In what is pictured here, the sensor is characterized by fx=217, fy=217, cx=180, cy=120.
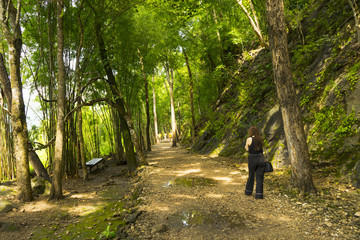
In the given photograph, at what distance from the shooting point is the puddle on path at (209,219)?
135 inches

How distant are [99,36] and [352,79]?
28.7ft

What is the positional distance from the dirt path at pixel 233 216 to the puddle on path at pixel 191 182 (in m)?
0.31

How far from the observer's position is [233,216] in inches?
146

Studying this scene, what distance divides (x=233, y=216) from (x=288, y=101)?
2527 millimetres

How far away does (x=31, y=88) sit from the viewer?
9.62 m

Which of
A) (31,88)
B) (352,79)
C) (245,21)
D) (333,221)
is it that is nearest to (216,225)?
(333,221)

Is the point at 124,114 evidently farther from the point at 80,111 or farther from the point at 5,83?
the point at 5,83

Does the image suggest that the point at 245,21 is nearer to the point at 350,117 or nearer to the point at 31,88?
the point at 350,117

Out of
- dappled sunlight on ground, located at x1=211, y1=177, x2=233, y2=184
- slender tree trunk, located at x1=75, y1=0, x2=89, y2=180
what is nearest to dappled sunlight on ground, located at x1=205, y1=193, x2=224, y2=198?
dappled sunlight on ground, located at x1=211, y1=177, x2=233, y2=184

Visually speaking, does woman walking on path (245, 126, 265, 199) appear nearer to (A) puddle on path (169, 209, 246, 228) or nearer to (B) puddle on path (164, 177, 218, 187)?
(A) puddle on path (169, 209, 246, 228)

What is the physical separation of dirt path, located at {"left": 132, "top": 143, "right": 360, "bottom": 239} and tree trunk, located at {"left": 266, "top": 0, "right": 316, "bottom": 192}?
1.94 ft

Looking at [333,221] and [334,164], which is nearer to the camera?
[333,221]

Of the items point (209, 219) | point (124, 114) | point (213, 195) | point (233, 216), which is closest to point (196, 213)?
point (209, 219)

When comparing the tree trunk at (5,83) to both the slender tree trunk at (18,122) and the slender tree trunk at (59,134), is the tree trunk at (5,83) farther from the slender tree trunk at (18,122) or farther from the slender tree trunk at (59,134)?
the slender tree trunk at (59,134)
